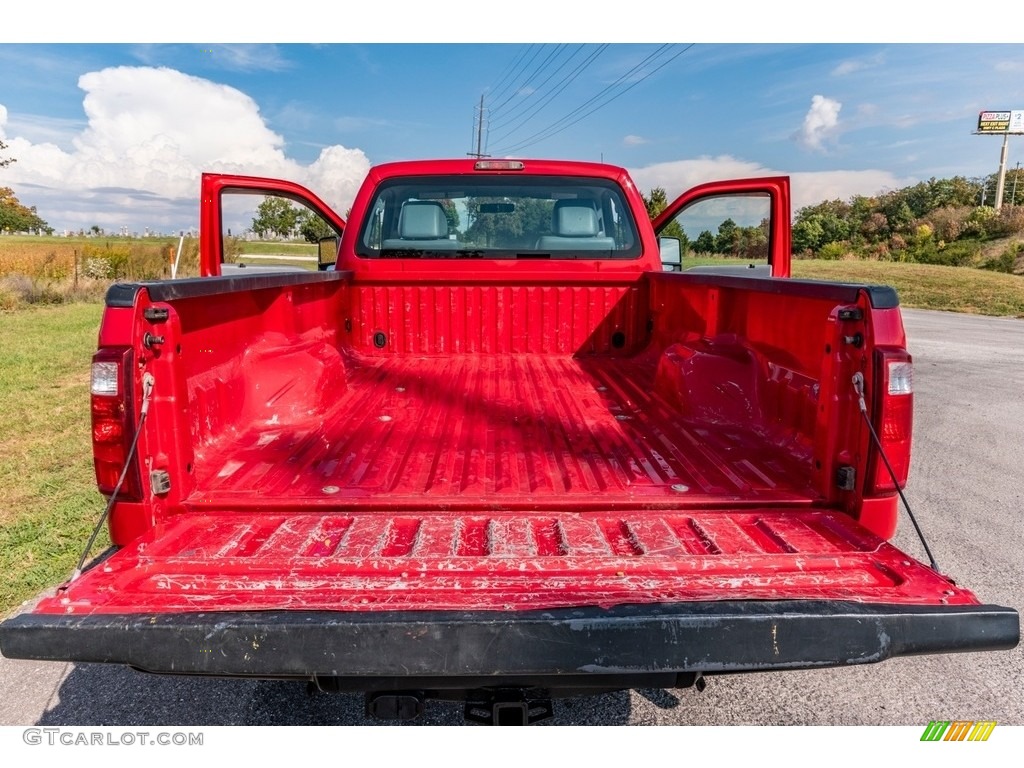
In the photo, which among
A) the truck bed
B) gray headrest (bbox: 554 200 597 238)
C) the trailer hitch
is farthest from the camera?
gray headrest (bbox: 554 200 597 238)

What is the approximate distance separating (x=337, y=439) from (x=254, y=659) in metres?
1.39

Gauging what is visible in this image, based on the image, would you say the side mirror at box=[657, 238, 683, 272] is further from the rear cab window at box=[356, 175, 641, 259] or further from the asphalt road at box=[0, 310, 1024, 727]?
the asphalt road at box=[0, 310, 1024, 727]

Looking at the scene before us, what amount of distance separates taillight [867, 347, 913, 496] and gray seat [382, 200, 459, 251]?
9.69 ft

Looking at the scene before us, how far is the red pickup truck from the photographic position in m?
1.56

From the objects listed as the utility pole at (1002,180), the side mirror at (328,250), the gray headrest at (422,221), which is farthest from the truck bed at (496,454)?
the utility pole at (1002,180)

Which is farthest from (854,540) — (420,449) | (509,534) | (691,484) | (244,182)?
(244,182)

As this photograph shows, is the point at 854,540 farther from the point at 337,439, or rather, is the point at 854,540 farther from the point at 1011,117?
the point at 1011,117

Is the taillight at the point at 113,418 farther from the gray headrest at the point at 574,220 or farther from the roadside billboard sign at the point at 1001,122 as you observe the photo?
the roadside billboard sign at the point at 1001,122

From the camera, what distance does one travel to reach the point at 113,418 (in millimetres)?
1936

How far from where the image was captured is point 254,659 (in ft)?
5.08

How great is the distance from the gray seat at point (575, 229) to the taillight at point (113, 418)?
2990mm

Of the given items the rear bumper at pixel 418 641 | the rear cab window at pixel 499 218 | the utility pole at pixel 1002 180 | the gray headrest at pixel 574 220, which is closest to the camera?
the rear bumper at pixel 418 641
